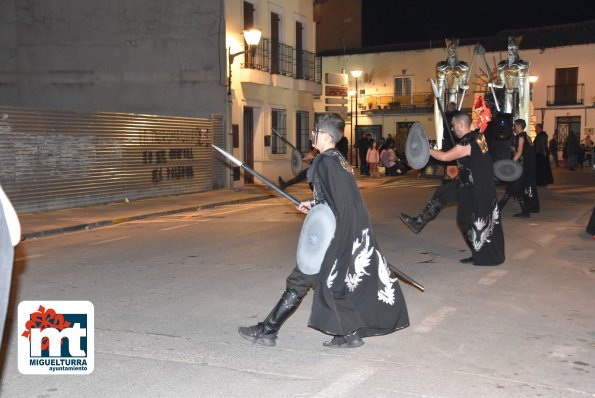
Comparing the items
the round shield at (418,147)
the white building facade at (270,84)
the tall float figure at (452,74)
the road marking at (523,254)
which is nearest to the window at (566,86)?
the white building facade at (270,84)

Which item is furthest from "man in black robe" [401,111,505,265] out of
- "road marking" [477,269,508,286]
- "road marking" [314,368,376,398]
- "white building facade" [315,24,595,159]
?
"white building facade" [315,24,595,159]

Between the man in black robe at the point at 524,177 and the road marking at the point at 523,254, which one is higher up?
the man in black robe at the point at 524,177

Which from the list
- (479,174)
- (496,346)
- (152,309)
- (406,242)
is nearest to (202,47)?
(406,242)

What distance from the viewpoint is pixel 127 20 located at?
Answer: 22.6 metres

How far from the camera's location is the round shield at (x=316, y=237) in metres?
5.07

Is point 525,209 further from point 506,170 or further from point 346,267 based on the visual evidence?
point 346,267

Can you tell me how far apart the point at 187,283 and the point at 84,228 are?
6150 millimetres

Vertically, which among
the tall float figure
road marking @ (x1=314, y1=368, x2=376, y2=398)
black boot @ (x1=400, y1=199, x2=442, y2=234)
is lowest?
road marking @ (x1=314, y1=368, x2=376, y2=398)

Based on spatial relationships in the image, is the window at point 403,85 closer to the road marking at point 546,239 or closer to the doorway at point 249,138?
the doorway at point 249,138

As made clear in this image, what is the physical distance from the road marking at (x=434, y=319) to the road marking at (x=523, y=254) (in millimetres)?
3031

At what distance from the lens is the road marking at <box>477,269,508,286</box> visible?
7743 mm

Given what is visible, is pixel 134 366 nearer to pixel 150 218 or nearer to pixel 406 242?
pixel 406 242

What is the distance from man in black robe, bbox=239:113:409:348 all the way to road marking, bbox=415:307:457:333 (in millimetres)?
561

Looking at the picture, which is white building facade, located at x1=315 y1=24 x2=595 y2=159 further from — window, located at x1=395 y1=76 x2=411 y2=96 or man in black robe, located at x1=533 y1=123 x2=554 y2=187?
man in black robe, located at x1=533 y1=123 x2=554 y2=187
